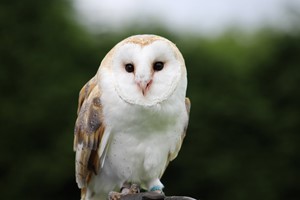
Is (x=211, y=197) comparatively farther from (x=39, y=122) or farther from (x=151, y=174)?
(x=151, y=174)

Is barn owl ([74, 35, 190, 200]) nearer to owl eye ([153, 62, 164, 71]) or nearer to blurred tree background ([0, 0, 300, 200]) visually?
owl eye ([153, 62, 164, 71])

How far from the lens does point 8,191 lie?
30.0ft

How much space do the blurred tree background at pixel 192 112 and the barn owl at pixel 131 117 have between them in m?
4.38

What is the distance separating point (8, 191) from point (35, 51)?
180 centimetres

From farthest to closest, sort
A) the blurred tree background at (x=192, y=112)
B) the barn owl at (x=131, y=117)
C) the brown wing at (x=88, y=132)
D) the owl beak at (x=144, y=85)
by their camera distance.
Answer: the blurred tree background at (x=192, y=112), the brown wing at (x=88, y=132), the barn owl at (x=131, y=117), the owl beak at (x=144, y=85)

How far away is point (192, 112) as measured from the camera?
9.43m

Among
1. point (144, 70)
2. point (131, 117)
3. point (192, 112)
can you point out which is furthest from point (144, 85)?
point (192, 112)

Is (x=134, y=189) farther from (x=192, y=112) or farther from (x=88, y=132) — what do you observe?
(x=192, y=112)

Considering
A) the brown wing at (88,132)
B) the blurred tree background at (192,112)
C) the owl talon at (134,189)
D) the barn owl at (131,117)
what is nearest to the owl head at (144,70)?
the barn owl at (131,117)

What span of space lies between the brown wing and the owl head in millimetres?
221

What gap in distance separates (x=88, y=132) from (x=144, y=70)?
2.21 feet

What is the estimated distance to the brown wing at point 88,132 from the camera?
457 cm

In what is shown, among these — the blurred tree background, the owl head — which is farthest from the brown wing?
the blurred tree background

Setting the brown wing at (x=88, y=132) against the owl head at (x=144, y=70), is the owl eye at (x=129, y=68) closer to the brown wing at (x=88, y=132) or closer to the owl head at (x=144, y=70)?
the owl head at (x=144, y=70)
